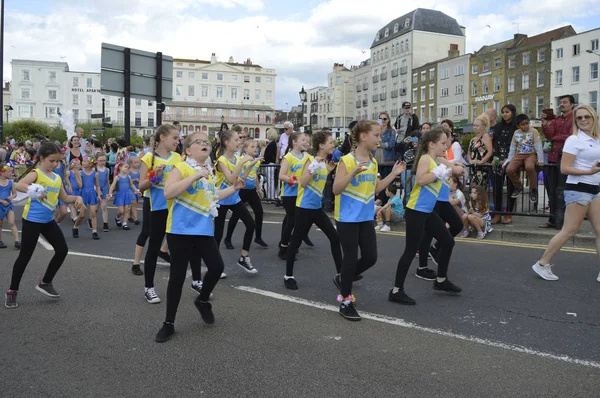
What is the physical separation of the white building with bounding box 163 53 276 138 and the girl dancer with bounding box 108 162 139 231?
107659 mm

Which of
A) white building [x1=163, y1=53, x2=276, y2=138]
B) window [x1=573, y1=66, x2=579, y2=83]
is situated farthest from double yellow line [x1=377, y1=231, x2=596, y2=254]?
white building [x1=163, y1=53, x2=276, y2=138]

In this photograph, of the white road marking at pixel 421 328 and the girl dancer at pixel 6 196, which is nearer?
the white road marking at pixel 421 328

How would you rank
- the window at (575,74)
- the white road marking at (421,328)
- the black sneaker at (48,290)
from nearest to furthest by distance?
the white road marking at (421,328) < the black sneaker at (48,290) < the window at (575,74)

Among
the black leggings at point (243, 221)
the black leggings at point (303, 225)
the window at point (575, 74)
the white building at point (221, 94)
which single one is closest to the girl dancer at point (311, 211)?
the black leggings at point (303, 225)

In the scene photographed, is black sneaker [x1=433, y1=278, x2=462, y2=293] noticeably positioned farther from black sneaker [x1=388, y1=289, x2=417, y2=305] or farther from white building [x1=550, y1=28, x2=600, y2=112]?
white building [x1=550, y1=28, x2=600, y2=112]

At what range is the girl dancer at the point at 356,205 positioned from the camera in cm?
523

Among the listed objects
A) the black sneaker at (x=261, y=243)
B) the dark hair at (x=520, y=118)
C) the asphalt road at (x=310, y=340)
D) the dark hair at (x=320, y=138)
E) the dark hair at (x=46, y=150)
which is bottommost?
the asphalt road at (x=310, y=340)

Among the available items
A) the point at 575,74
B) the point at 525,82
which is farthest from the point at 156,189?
the point at 525,82

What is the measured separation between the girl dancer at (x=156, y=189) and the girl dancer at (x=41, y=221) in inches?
38.2

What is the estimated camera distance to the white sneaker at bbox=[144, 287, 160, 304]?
580 centimetres

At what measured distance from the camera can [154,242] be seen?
19.6 feet

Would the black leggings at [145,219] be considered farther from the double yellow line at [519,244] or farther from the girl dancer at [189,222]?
the double yellow line at [519,244]

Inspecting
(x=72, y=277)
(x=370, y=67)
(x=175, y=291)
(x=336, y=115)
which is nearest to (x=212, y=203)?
(x=175, y=291)

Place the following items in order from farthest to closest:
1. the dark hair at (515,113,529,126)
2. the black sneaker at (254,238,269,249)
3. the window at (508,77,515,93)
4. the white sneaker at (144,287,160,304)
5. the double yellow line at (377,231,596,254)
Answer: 1. the window at (508,77,515,93)
2. the dark hair at (515,113,529,126)
3. the black sneaker at (254,238,269,249)
4. the double yellow line at (377,231,596,254)
5. the white sneaker at (144,287,160,304)
